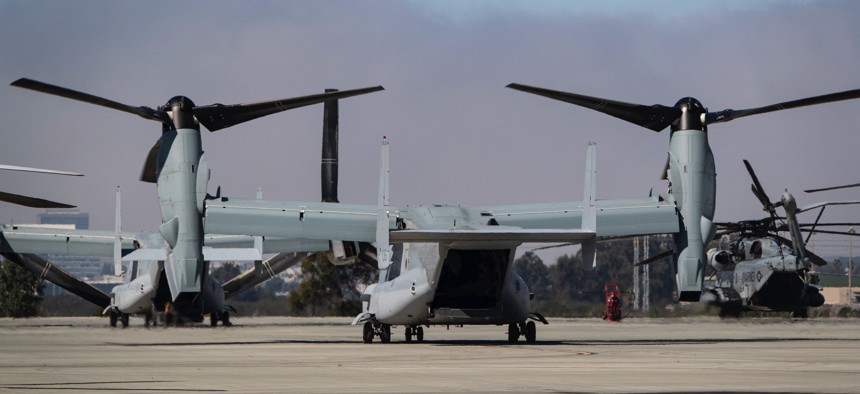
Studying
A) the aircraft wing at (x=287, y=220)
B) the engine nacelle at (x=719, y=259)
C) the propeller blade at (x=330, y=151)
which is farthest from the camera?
the engine nacelle at (x=719, y=259)

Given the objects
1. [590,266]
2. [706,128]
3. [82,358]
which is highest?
[706,128]

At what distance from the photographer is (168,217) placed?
30828 mm

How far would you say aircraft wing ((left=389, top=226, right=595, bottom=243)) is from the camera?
90.9 ft

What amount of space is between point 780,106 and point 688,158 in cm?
245

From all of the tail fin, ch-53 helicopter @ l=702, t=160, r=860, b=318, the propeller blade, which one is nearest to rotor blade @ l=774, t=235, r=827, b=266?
ch-53 helicopter @ l=702, t=160, r=860, b=318

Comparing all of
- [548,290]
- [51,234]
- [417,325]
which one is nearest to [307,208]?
[417,325]

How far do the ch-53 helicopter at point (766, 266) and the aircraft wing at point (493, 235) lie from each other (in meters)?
27.7

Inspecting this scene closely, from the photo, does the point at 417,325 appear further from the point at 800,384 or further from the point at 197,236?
the point at 800,384

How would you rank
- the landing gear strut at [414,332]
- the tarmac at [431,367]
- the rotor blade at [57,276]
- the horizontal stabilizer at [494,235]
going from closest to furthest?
the tarmac at [431,367] < the horizontal stabilizer at [494,235] < the landing gear strut at [414,332] < the rotor blade at [57,276]

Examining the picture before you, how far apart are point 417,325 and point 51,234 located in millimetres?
17720

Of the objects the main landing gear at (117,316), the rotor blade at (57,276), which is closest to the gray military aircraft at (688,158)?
the main landing gear at (117,316)

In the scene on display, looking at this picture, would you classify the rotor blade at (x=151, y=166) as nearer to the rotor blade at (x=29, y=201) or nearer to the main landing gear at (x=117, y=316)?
the rotor blade at (x=29, y=201)

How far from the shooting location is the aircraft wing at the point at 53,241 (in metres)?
45.4

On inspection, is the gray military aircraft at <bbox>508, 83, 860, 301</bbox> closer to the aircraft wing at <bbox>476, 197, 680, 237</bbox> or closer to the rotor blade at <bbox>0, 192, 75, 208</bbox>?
the aircraft wing at <bbox>476, 197, 680, 237</bbox>
